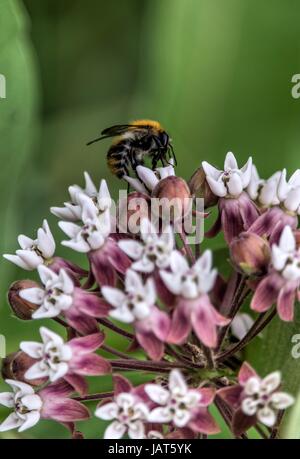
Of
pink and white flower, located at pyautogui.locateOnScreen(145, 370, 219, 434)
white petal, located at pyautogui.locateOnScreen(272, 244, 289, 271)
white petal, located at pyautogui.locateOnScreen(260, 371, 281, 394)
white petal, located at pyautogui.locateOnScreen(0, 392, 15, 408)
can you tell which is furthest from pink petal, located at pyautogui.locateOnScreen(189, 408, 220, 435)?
white petal, located at pyautogui.locateOnScreen(0, 392, 15, 408)

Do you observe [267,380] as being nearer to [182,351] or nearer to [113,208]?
[182,351]

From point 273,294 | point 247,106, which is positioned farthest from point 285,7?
point 273,294

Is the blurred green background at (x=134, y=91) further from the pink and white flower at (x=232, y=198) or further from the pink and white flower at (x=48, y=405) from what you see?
the pink and white flower at (x=48, y=405)

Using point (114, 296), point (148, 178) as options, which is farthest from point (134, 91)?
point (114, 296)

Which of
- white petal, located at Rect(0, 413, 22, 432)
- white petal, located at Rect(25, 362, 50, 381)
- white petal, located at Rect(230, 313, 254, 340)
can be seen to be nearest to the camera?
white petal, located at Rect(25, 362, 50, 381)

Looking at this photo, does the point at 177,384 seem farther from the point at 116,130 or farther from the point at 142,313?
the point at 116,130

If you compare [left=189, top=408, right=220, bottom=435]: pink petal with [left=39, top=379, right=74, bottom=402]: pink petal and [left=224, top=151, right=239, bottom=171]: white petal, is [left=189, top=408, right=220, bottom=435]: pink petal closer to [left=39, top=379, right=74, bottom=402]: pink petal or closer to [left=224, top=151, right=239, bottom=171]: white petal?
[left=39, top=379, right=74, bottom=402]: pink petal
